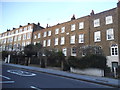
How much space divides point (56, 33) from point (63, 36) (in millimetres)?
3135

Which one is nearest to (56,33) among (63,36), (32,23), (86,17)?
(63,36)

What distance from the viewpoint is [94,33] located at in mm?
23688

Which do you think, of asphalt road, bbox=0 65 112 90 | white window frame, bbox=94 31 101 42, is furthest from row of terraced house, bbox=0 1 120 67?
asphalt road, bbox=0 65 112 90

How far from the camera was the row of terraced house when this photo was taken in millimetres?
20484

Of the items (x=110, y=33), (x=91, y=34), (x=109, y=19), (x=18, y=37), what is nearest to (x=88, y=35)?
(x=91, y=34)

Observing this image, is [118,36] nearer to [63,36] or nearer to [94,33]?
[94,33]

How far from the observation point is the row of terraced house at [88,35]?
20.5 meters

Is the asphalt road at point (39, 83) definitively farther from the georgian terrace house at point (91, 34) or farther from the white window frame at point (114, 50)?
the white window frame at point (114, 50)

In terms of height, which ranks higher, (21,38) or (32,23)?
(32,23)

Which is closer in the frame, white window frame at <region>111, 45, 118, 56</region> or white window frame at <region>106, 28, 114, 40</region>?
white window frame at <region>111, 45, 118, 56</region>

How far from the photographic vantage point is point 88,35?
24391 millimetres

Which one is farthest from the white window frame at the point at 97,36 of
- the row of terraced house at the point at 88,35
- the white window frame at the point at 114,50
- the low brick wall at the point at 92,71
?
the low brick wall at the point at 92,71

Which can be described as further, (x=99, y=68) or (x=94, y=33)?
(x=94, y=33)

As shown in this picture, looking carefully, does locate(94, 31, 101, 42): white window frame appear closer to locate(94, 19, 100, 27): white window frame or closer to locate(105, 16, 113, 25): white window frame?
locate(94, 19, 100, 27): white window frame
